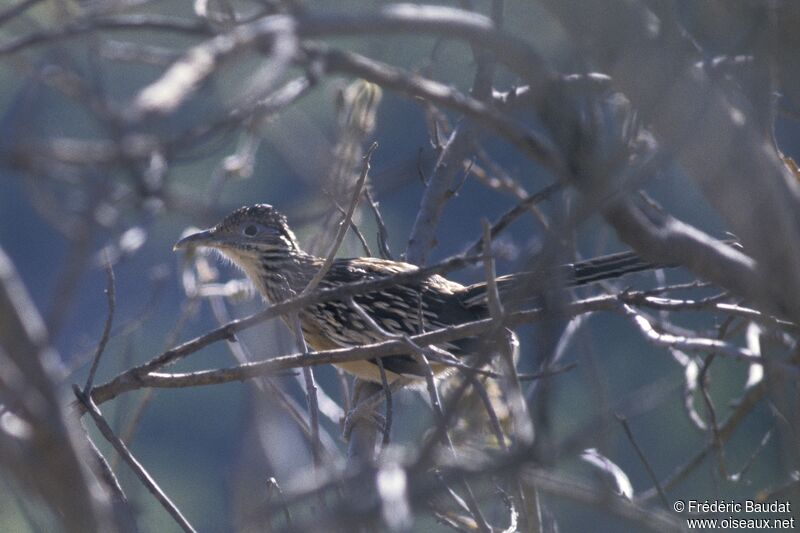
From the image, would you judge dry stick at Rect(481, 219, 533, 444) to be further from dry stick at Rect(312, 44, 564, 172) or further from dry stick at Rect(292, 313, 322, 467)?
dry stick at Rect(292, 313, 322, 467)

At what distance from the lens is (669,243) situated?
244 cm

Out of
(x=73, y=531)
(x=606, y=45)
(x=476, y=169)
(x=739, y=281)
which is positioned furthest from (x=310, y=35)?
(x=476, y=169)

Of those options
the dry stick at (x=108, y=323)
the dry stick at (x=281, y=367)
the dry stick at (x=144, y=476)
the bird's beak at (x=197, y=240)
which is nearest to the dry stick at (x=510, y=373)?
the dry stick at (x=281, y=367)

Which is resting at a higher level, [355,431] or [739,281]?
[739,281]

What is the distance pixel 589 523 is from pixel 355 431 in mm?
1231

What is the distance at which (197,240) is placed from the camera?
5.70 m

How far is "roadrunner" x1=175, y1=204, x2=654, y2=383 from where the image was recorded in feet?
16.7

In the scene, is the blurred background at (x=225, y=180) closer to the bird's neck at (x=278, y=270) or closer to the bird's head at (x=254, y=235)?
the bird's neck at (x=278, y=270)

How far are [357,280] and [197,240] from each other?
100 cm

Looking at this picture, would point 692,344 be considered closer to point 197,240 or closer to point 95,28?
point 95,28

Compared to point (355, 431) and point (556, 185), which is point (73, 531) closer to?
point (556, 185)

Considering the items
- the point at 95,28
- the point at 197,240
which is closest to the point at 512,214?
the point at 197,240

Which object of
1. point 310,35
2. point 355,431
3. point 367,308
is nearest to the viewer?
point 310,35

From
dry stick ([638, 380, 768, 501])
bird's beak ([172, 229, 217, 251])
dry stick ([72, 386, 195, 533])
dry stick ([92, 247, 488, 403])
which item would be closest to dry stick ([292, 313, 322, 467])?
dry stick ([92, 247, 488, 403])
